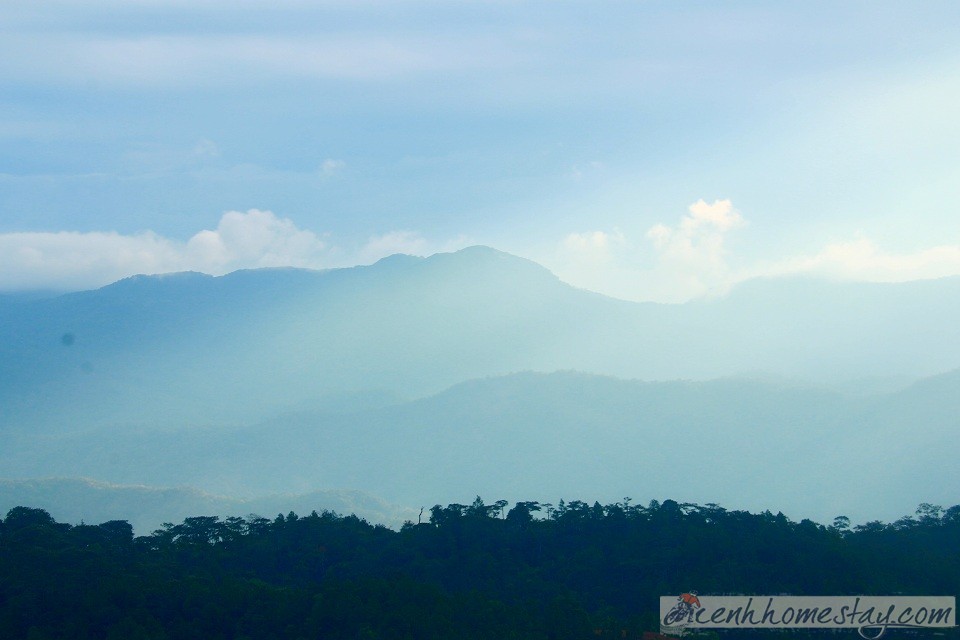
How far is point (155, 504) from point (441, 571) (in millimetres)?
94655

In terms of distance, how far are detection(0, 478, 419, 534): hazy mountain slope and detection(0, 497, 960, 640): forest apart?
234 feet

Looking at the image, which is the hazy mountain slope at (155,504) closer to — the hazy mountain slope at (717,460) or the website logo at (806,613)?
the hazy mountain slope at (717,460)

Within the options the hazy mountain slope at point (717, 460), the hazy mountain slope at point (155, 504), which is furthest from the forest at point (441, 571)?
the hazy mountain slope at point (717, 460)

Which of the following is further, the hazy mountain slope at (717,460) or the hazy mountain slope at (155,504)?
the hazy mountain slope at (717,460)

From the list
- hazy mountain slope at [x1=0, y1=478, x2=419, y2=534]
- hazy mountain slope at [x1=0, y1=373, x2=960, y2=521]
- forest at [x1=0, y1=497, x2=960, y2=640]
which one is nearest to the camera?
forest at [x1=0, y1=497, x2=960, y2=640]

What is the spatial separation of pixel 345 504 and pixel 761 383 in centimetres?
10010

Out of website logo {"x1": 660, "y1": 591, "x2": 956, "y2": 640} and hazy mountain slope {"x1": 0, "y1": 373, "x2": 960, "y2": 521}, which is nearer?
website logo {"x1": 660, "y1": 591, "x2": 956, "y2": 640}

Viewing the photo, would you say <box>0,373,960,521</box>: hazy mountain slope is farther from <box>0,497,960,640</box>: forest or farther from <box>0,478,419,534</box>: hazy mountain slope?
<box>0,497,960,640</box>: forest

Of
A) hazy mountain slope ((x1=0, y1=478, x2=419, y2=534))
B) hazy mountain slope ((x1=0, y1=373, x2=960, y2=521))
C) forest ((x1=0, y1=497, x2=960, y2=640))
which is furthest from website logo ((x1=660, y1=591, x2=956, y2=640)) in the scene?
hazy mountain slope ((x1=0, y1=373, x2=960, y2=521))

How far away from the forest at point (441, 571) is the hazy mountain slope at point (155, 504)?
7134 cm

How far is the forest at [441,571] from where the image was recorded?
35.9 m

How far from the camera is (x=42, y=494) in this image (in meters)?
141

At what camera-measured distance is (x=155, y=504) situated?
13088cm

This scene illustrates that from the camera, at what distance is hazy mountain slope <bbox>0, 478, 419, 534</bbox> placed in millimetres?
126375
